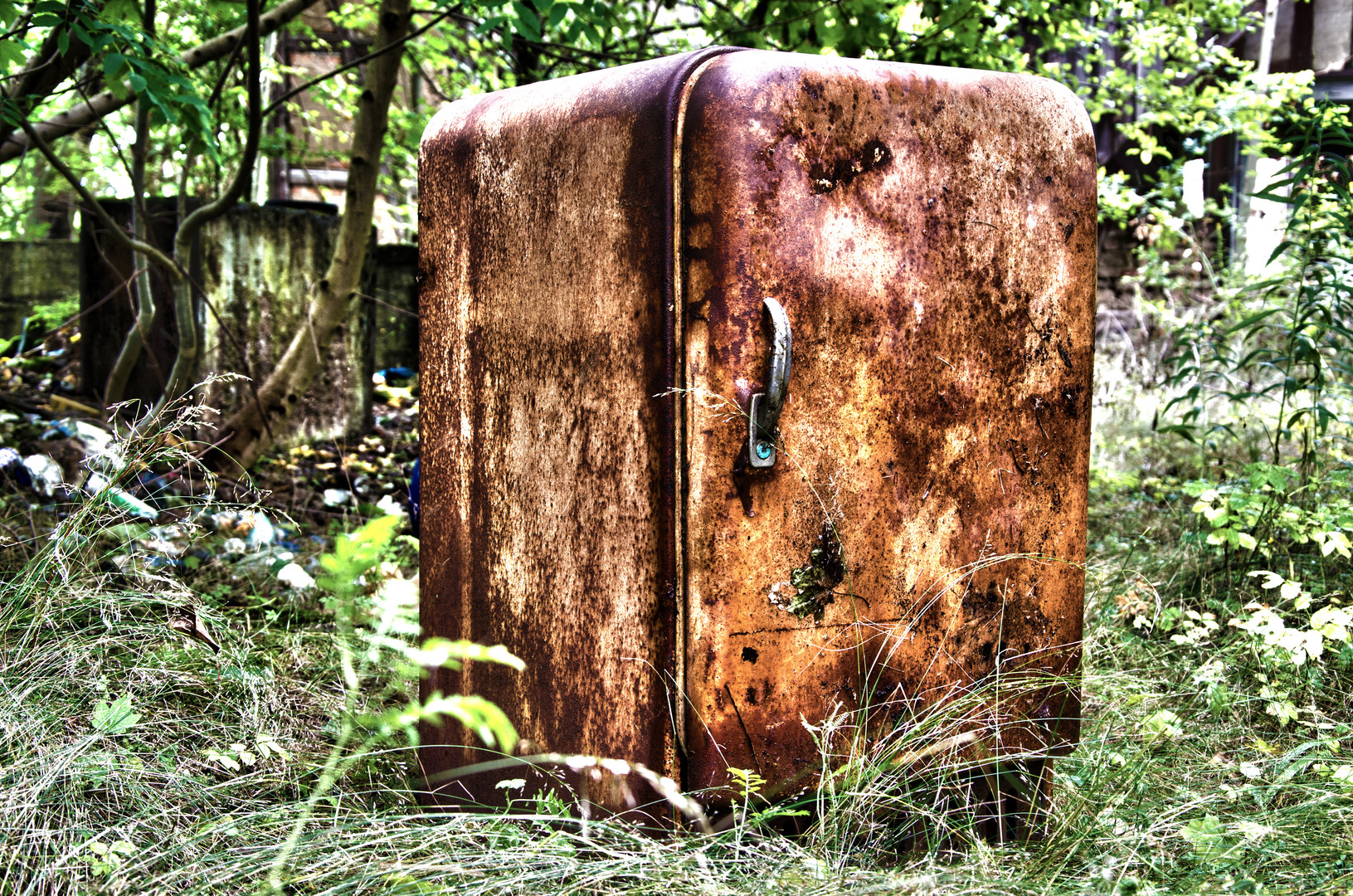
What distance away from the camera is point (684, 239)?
55.2 inches

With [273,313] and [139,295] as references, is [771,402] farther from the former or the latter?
[273,313]

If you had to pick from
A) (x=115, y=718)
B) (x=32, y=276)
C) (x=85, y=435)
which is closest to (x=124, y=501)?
(x=115, y=718)

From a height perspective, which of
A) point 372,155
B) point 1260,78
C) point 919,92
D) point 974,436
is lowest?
point 974,436

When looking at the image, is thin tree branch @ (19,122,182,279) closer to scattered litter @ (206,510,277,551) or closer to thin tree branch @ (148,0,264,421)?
thin tree branch @ (148,0,264,421)

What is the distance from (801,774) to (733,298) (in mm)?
711

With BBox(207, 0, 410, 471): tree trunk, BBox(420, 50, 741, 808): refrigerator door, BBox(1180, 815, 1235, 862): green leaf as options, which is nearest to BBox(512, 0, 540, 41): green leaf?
BBox(207, 0, 410, 471): tree trunk

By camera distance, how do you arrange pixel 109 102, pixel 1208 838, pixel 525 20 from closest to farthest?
pixel 1208 838 → pixel 525 20 → pixel 109 102

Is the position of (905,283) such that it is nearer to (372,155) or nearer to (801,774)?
(801,774)

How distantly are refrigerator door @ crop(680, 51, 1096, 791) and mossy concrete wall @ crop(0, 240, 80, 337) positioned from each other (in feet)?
21.3

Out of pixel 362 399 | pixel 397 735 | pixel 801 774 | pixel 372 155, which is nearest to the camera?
pixel 801 774

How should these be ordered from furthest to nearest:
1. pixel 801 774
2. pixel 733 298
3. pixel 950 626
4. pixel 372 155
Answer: pixel 372 155 → pixel 950 626 → pixel 801 774 → pixel 733 298

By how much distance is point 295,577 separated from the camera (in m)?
2.80

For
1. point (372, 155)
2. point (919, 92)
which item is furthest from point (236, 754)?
point (372, 155)

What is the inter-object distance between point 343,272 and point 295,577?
1254 mm
